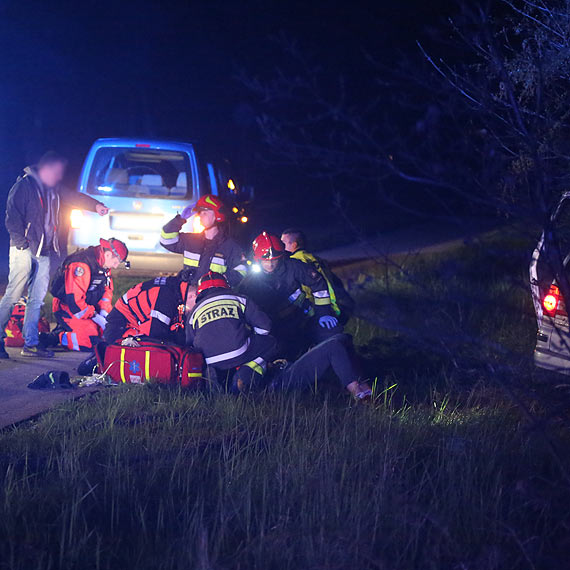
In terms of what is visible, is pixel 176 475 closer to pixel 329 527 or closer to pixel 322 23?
Result: pixel 329 527

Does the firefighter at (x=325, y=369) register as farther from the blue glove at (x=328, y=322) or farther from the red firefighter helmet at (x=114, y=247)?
the red firefighter helmet at (x=114, y=247)

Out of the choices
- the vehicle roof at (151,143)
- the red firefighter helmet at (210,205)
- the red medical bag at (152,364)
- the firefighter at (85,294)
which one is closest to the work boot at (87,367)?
the red medical bag at (152,364)

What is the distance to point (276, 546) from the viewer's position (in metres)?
3.52

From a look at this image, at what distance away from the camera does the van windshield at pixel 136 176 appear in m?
10.0

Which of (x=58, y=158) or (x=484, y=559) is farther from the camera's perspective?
(x=58, y=158)

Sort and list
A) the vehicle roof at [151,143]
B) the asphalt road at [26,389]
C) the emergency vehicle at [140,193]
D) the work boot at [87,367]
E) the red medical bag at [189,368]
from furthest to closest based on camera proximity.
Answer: the vehicle roof at [151,143] < the emergency vehicle at [140,193] < the work boot at [87,367] < the red medical bag at [189,368] < the asphalt road at [26,389]

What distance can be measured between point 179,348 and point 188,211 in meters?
2.67

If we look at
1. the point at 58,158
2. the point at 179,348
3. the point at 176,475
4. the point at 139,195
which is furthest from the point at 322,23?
the point at 176,475

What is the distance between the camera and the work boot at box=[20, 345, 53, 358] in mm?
7728

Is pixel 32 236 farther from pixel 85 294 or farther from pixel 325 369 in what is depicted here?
pixel 325 369

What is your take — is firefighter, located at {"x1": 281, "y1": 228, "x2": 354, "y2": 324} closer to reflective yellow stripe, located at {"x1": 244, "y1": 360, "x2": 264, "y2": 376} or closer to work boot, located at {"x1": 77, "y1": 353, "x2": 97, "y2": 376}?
reflective yellow stripe, located at {"x1": 244, "y1": 360, "x2": 264, "y2": 376}

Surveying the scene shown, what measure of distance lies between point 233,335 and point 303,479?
208cm

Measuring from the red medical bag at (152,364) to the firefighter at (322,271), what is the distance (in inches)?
75.9

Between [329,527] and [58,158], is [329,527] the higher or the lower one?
the lower one
